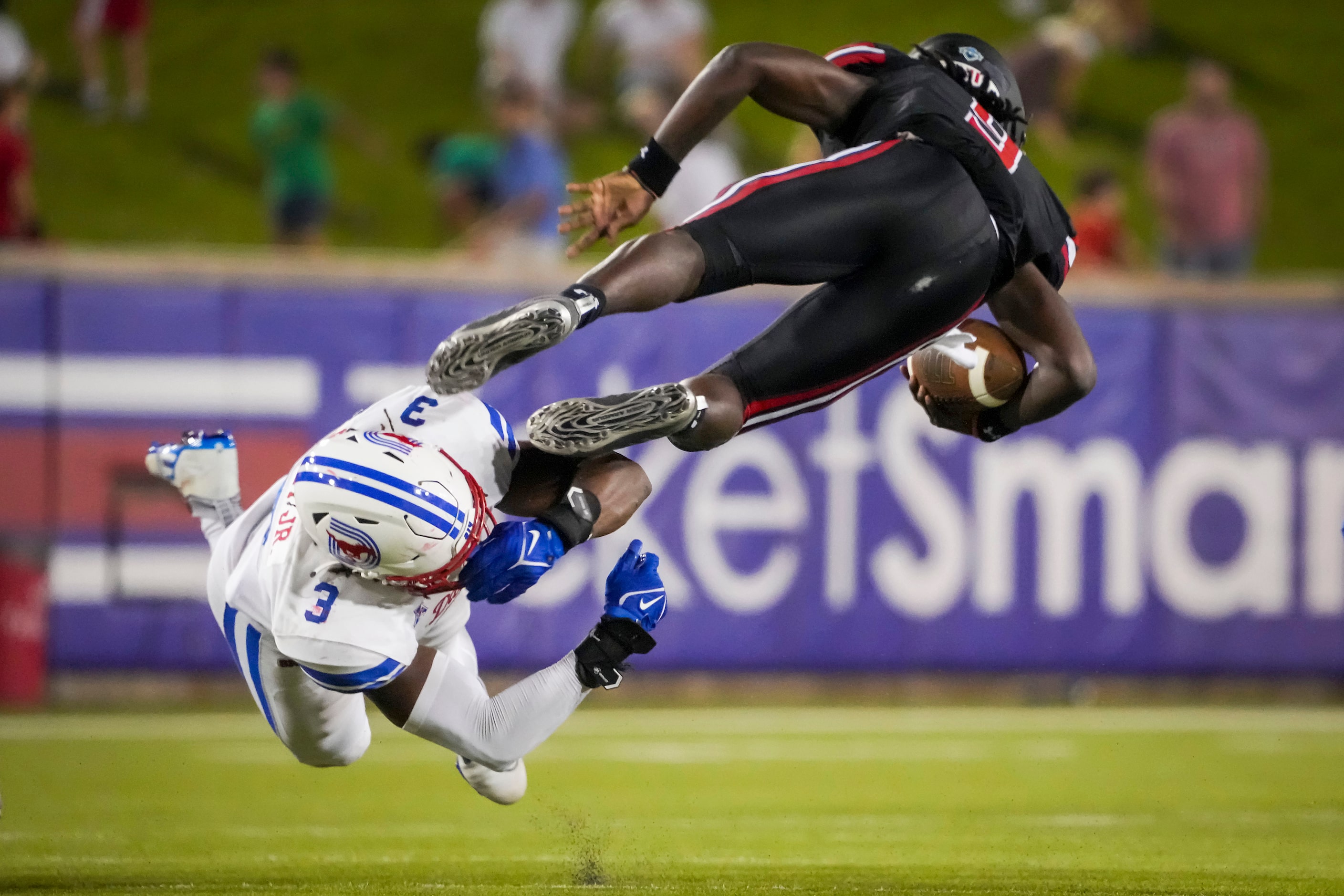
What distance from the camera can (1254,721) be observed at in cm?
907

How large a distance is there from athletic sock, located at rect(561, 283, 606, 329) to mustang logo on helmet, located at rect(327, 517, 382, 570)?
722 millimetres

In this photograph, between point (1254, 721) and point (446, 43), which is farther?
point (446, 43)


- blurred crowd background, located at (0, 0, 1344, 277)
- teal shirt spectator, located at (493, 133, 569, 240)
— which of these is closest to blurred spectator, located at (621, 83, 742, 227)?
blurred crowd background, located at (0, 0, 1344, 277)

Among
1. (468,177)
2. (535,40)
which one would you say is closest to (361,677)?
(468,177)

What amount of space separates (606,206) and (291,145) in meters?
6.41

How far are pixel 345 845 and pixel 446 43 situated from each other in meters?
13.8

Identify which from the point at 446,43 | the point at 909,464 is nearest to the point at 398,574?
the point at 909,464

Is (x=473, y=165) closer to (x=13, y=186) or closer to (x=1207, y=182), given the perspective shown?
(x=13, y=186)

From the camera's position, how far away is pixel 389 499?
13.6ft

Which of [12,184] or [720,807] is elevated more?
[12,184]

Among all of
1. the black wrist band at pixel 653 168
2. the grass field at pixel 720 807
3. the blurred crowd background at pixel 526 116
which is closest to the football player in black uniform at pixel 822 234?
the black wrist band at pixel 653 168

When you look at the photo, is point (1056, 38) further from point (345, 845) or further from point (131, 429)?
point (345, 845)

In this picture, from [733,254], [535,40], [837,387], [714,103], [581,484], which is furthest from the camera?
[535,40]

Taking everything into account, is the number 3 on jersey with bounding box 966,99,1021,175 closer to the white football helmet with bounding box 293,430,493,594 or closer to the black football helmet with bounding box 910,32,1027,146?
the black football helmet with bounding box 910,32,1027,146
